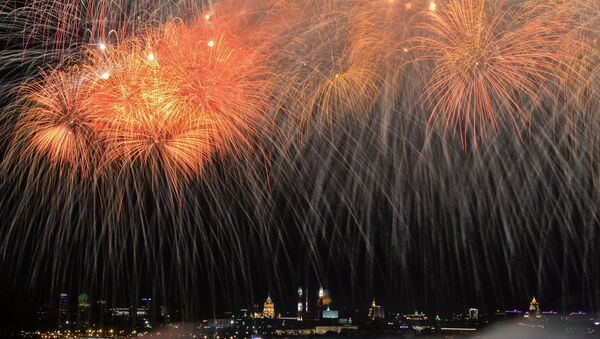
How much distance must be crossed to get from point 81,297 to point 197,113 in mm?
63236

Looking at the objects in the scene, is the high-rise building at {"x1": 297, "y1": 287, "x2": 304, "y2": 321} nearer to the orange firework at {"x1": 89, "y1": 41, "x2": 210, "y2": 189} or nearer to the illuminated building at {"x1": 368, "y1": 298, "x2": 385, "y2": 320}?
the illuminated building at {"x1": 368, "y1": 298, "x2": 385, "y2": 320}

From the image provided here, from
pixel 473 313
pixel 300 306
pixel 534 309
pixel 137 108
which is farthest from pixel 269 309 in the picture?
pixel 137 108

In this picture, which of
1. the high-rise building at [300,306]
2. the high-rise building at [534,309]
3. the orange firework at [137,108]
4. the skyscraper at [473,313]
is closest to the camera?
the orange firework at [137,108]

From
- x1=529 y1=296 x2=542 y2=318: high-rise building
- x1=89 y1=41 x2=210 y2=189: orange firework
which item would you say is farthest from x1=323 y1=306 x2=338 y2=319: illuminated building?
x1=89 y1=41 x2=210 y2=189: orange firework

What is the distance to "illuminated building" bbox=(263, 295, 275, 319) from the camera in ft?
560

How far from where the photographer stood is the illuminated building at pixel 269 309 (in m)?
171

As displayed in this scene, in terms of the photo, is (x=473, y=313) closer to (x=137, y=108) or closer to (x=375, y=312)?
(x=375, y=312)

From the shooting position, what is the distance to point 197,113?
13.0 m

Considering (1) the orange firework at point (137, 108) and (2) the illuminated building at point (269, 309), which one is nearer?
(1) the orange firework at point (137, 108)

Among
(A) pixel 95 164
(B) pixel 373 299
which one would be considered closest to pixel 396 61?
(A) pixel 95 164

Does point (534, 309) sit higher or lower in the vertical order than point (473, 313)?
higher

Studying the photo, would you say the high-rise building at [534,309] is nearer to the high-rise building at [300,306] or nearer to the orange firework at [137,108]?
the high-rise building at [300,306]

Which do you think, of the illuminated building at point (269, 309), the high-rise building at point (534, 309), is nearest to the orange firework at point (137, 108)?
the high-rise building at point (534, 309)

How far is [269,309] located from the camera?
172125 mm
